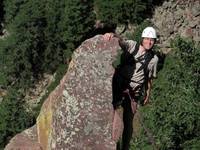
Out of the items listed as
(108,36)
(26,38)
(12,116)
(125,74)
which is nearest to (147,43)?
(125,74)

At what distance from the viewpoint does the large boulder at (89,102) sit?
46.7 feet

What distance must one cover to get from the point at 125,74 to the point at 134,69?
0.67 feet

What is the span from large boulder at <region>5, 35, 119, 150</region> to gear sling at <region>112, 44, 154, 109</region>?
0.15 metres

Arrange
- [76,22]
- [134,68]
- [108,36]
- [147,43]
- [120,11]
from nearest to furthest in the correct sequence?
[147,43] → [134,68] → [108,36] → [76,22] → [120,11]

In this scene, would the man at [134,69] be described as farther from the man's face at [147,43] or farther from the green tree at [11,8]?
the green tree at [11,8]

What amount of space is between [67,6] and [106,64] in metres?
22.7

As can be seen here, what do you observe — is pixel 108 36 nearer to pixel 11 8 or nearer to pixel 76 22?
pixel 76 22

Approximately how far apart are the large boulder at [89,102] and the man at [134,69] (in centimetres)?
22

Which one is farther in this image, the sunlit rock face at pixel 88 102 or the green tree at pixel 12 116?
the green tree at pixel 12 116

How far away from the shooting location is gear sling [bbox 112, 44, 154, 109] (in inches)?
529

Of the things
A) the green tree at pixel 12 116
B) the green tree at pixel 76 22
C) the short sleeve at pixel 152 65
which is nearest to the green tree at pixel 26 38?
the green tree at pixel 12 116

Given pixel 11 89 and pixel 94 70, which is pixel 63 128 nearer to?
pixel 94 70

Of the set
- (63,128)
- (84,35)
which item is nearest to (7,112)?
(84,35)

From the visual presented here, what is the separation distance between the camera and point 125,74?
1367cm
